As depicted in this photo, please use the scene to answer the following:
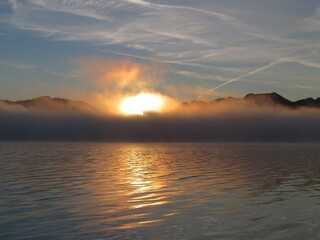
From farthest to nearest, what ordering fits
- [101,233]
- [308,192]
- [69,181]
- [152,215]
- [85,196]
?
[69,181] → [308,192] → [85,196] → [152,215] → [101,233]

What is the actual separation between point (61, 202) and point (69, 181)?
1698cm

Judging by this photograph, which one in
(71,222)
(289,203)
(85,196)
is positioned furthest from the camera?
(85,196)

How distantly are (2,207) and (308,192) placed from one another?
1169 inches

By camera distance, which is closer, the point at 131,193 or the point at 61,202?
the point at 61,202

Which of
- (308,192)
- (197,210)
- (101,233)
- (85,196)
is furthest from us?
(308,192)

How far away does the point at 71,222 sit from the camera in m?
25.6

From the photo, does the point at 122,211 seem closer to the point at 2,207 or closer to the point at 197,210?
the point at 197,210

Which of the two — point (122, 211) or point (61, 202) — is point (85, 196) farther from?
point (122, 211)

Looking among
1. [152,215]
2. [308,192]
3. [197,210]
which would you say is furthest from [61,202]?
[308,192]

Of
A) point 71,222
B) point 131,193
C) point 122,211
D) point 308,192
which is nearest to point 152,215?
point 122,211

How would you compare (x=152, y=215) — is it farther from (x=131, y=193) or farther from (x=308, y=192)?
(x=308, y=192)

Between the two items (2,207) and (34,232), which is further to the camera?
(2,207)

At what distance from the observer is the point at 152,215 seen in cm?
2777

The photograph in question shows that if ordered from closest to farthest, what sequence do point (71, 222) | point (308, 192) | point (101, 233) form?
point (101, 233) < point (71, 222) < point (308, 192)
